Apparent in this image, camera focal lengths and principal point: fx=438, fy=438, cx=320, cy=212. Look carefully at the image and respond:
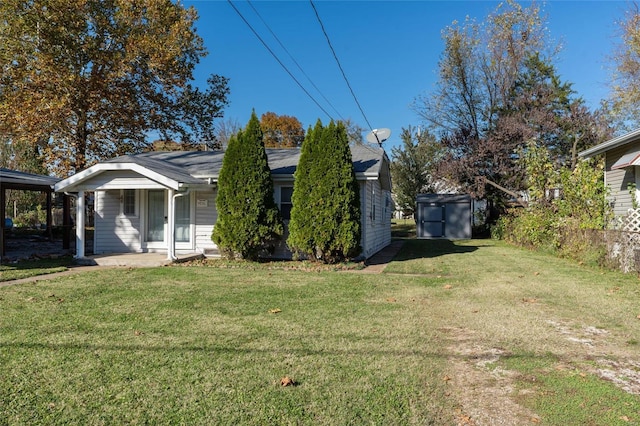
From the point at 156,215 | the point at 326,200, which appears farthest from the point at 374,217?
the point at 156,215

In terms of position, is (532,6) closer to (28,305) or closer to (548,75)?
(548,75)

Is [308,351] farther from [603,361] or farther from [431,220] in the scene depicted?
[431,220]

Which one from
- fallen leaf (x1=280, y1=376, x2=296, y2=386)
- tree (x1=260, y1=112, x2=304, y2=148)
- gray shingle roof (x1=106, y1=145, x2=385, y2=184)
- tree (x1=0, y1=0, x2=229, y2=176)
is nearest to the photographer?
fallen leaf (x1=280, y1=376, x2=296, y2=386)

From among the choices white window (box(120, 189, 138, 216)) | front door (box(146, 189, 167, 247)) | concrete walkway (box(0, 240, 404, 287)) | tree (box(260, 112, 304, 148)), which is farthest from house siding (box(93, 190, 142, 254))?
tree (box(260, 112, 304, 148))

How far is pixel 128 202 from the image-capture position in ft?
41.9

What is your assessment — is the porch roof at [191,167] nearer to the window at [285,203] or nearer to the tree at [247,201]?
the window at [285,203]

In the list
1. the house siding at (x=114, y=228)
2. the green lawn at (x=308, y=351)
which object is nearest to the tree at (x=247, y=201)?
the green lawn at (x=308, y=351)

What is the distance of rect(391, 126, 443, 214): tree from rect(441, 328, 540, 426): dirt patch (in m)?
26.0

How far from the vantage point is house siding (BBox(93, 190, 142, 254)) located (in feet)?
41.5

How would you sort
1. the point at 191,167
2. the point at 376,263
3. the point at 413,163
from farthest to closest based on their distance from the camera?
the point at 413,163 → the point at 191,167 → the point at 376,263

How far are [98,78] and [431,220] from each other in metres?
17.2

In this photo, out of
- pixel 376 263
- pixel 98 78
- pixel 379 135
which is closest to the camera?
pixel 376 263

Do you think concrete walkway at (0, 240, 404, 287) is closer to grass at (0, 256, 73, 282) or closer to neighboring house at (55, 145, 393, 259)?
grass at (0, 256, 73, 282)

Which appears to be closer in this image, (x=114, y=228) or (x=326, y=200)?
(x=326, y=200)
